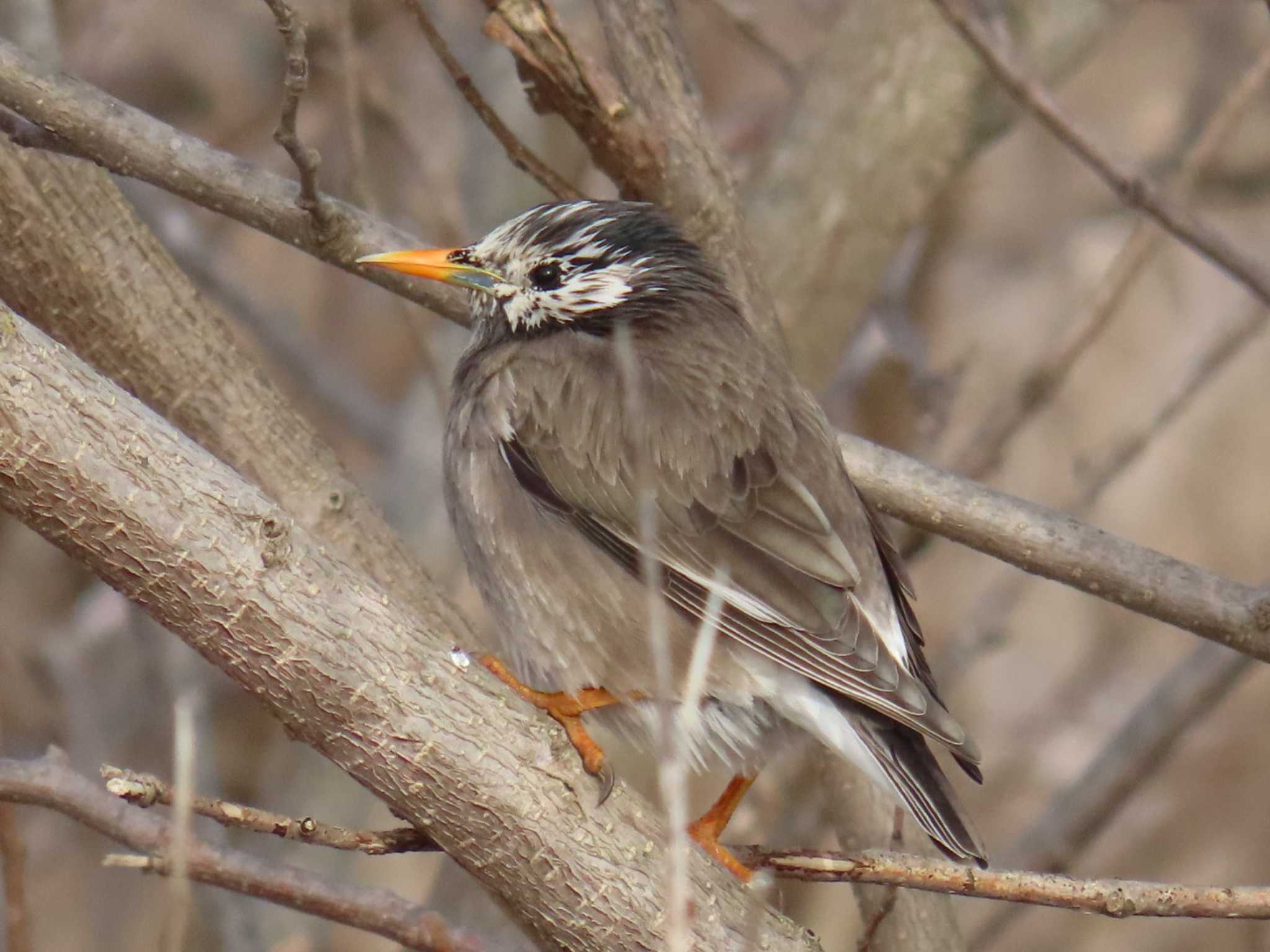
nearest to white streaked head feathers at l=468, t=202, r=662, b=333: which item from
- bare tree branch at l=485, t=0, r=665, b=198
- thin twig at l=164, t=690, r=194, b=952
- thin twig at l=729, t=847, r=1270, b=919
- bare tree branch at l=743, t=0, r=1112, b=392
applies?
bare tree branch at l=485, t=0, r=665, b=198

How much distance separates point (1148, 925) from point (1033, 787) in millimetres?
959

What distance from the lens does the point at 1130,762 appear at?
544cm

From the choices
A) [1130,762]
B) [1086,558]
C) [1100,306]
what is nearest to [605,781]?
[1086,558]

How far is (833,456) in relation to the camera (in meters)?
3.56

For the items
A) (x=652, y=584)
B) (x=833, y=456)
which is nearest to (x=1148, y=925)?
(x=833, y=456)

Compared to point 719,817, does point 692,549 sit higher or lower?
higher

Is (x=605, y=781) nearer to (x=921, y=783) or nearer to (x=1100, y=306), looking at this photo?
(x=921, y=783)

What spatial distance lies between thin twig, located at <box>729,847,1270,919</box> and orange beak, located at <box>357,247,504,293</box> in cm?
154

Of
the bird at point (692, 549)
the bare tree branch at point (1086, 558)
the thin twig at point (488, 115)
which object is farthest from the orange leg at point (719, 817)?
the thin twig at point (488, 115)

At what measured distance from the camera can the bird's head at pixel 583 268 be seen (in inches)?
153

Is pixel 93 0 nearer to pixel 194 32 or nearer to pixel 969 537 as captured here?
pixel 194 32

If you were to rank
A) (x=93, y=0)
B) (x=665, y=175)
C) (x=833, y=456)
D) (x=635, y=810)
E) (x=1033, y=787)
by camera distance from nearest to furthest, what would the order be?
(x=635, y=810), (x=833, y=456), (x=665, y=175), (x=93, y=0), (x=1033, y=787)

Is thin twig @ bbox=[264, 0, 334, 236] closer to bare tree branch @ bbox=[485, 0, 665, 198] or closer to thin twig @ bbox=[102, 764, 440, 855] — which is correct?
bare tree branch @ bbox=[485, 0, 665, 198]

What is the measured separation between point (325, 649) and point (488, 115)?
1646 millimetres
